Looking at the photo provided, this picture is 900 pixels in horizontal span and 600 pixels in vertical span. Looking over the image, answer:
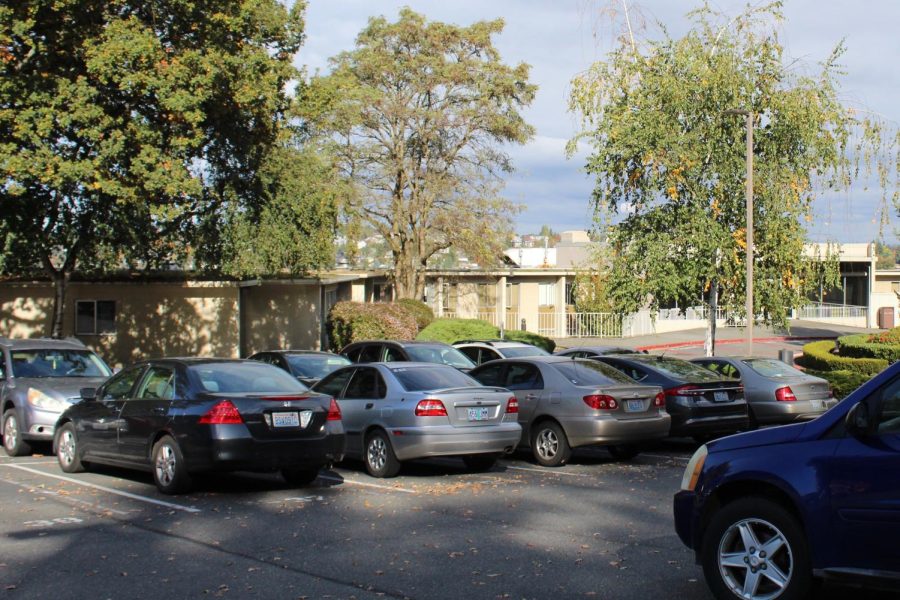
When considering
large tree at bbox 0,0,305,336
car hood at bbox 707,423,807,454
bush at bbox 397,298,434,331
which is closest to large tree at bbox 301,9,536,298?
bush at bbox 397,298,434,331

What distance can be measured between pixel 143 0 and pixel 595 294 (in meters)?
31.4

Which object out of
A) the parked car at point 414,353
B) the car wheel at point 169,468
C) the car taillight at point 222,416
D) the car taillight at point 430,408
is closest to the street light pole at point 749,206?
the parked car at point 414,353

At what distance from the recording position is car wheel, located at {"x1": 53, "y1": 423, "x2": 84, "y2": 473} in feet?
40.9

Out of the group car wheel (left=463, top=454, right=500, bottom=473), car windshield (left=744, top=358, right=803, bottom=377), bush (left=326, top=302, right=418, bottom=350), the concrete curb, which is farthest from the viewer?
the concrete curb

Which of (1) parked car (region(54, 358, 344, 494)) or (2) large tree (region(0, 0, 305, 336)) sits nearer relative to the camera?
(1) parked car (region(54, 358, 344, 494))

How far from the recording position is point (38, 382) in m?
14.9

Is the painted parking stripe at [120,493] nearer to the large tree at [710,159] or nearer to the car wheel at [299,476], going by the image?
the car wheel at [299,476]

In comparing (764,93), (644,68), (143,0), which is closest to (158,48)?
(143,0)

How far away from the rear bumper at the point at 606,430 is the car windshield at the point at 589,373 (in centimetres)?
61

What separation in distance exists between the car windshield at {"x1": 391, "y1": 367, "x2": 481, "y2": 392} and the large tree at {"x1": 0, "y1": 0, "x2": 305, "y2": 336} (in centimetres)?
1230

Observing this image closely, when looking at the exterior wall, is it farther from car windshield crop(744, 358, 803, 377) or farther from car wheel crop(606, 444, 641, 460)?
car wheel crop(606, 444, 641, 460)

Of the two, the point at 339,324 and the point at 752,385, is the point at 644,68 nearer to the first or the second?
the point at 752,385

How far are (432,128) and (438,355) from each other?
25.2 meters

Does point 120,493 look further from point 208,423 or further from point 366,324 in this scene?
point 366,324
